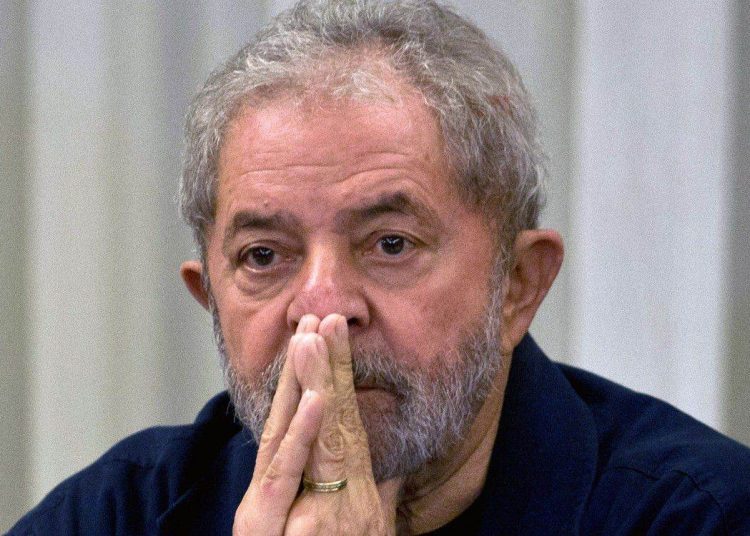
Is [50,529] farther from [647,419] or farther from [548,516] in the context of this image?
[647,419]

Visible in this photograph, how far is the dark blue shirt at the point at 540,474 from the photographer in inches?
76.2

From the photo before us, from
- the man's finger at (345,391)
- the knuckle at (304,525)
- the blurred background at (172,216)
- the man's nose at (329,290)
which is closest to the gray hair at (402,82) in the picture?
the man's nose at (329,290)

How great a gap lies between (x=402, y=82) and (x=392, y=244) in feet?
0.90

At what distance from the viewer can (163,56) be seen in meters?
3.18

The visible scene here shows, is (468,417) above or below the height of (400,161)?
below

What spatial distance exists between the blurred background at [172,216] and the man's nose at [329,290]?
123 cm

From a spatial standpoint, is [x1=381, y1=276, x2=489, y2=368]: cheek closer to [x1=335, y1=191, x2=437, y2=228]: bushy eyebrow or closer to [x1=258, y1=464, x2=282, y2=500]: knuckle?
[x1=335, y1=191, x2=437, y2=228]: bushy eyebrow

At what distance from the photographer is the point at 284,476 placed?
181 centimetres

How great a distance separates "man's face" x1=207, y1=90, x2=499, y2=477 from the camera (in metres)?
1.92

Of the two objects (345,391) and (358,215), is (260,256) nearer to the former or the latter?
(358,215)

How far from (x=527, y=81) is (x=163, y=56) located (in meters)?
0.95

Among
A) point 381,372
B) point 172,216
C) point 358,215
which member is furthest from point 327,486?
point 172,216

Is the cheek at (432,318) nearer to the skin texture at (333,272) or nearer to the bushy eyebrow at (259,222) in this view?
the skin texture at (333,272)

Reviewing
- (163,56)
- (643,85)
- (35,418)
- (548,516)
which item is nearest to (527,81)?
(643,85)
